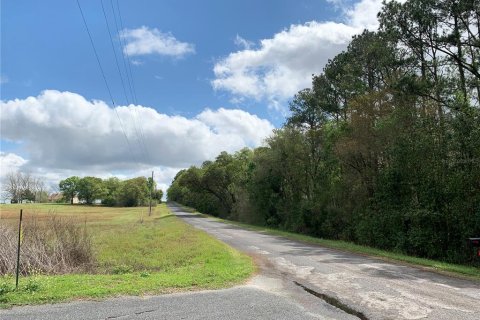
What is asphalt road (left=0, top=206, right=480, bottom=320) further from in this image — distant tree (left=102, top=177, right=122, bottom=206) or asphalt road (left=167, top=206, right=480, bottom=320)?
distant tree (left=102, top=177, right=122, bottom=206)

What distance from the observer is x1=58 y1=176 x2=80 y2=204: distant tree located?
160575mm

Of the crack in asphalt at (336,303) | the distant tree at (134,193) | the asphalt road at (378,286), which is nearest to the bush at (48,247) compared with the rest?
the asphalt road at (378,286)

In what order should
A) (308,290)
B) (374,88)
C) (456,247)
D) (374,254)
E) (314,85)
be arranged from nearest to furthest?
1. (308,290)
2. (374,254)
3. (456,247)
4. (374,88)
5. (314,85)

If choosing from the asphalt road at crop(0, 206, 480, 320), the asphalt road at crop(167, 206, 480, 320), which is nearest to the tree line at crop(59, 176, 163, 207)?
the asphalt road at crop(167, 206, 480, 320)

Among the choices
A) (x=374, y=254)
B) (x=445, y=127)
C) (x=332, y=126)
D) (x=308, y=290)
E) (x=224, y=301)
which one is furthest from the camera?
(x=332, y=126)

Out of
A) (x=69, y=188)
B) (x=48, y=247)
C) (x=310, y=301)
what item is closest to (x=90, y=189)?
(x=69, y=188)

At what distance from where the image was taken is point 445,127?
20.3m

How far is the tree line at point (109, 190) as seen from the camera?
439 feet

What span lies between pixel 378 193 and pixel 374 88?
9.72 meters

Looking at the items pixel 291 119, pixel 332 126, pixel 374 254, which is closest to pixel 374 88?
pixel 332 126

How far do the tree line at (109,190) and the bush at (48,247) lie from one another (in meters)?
113

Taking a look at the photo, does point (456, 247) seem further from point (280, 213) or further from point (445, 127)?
point (280, 213)

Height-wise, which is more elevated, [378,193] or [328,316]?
[378,193]

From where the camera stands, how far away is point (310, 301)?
798cm
